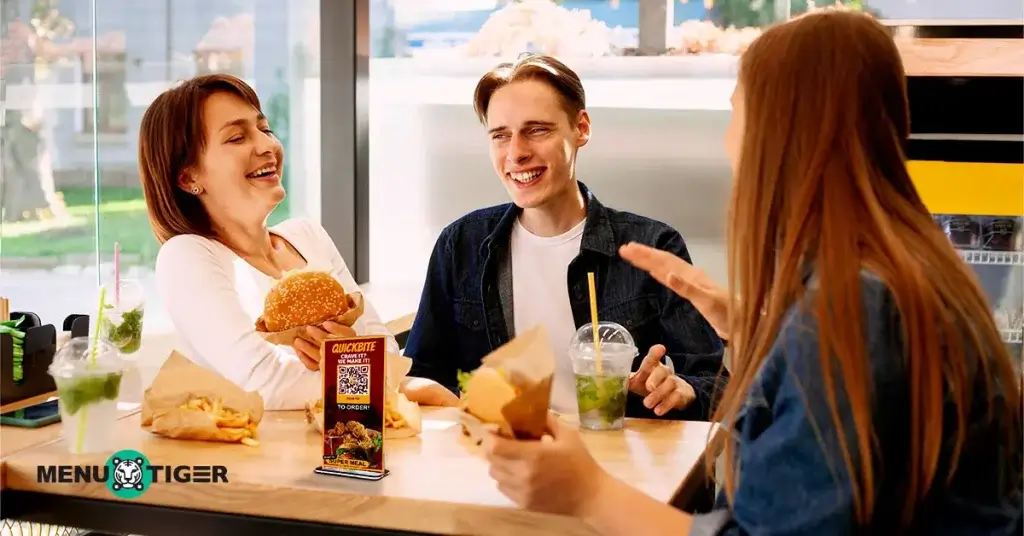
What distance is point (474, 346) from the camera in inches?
97.0

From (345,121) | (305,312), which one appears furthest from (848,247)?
(345,121)

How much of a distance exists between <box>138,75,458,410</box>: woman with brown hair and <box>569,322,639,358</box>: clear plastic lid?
36 centimetres

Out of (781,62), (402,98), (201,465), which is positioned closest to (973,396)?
(781,62)

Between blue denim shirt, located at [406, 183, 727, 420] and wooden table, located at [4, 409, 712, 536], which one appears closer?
wooden table, located at [4, 409, 712, 536]

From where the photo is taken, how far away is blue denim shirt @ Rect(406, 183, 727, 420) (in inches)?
92.4

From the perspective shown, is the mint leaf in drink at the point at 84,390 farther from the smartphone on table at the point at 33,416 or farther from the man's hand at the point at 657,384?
the man's hand at the point at 657,384

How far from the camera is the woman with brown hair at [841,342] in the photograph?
3.36 ft

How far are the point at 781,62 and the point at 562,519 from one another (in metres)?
0.62

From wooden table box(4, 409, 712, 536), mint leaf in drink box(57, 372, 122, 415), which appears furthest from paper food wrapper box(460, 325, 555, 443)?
mint leaf in drink box(57, 372, 122, 415)

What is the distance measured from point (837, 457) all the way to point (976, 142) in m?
2.09

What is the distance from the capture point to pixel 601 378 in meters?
1.73

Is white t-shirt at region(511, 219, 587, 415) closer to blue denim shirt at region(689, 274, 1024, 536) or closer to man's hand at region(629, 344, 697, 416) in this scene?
man's hand at region(629, 344, 697, 416)

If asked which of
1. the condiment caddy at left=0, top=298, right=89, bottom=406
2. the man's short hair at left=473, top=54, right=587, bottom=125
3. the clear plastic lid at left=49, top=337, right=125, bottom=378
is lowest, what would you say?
the condiment caddy at left=0, top=298, right=89, bottom=406

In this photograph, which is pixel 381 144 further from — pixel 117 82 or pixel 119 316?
pixel 119 316
